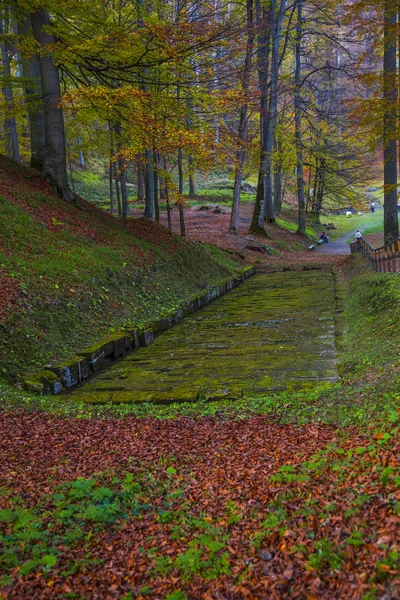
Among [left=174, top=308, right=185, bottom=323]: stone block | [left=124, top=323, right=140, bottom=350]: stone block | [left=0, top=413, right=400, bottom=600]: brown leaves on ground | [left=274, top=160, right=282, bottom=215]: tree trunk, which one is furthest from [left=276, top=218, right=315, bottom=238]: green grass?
[left=0, top=413, right=400, bottom=600]: brown leaves on ground

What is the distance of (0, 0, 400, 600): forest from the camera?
9.05 feet

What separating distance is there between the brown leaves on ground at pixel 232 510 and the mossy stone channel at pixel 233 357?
1302 mm

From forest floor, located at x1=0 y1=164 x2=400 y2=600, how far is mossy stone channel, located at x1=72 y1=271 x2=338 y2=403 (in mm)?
405

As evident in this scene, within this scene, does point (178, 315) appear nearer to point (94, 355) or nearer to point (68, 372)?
point (94, 355)

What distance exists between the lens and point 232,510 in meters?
3.26

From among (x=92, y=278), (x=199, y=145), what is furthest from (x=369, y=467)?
(x=199, y=145)

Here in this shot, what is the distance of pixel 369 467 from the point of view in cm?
332

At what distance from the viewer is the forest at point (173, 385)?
2.76 meters

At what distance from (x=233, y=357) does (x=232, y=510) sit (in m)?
4.16

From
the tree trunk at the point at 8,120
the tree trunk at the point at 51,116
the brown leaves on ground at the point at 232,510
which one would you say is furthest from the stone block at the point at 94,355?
the tree trunk at the point at 8,120

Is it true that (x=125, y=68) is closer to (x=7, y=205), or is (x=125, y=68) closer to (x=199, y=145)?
(x=199, y=145)

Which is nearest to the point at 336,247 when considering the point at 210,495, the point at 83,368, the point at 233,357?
the point at 233,357

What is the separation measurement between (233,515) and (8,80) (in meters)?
12.9

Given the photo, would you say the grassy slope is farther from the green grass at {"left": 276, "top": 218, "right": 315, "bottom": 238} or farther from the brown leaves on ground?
the green grass at {"left": 276, "top": 218, "right": 315, "bottom": 238}
